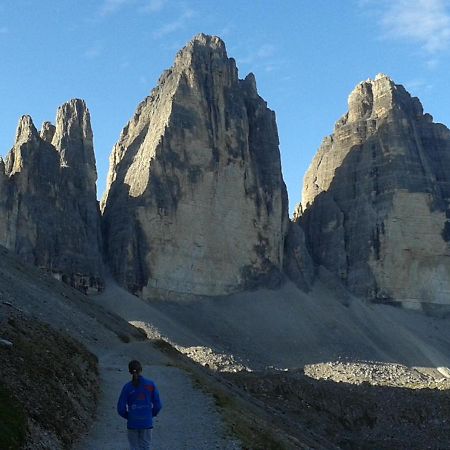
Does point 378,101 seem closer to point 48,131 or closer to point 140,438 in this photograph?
point 48,131

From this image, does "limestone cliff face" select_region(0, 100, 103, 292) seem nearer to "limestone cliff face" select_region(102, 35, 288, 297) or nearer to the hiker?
"limestone cliff face" select_region(102, 35, 288, 297)

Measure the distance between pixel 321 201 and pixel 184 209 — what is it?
32.9 m

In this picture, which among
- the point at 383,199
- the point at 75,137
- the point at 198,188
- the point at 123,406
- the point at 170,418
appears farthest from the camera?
the point at 383,199

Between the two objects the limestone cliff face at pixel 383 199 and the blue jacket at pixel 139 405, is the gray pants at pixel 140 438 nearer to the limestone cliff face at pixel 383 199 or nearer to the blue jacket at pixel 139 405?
the blue jacket at pixel 139 405

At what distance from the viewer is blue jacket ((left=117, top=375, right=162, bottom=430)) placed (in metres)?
16.9

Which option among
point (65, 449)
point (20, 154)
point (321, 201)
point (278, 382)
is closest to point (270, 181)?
point (321, 201)

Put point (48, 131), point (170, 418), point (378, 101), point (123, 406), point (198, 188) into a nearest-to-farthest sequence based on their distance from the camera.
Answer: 1. point (123, 406)
2. point (170, 418)
3. point (198, 188)
4. point (48, 131)
5. point (378, 101)

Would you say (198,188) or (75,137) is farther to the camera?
(75,137)

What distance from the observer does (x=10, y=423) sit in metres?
17.2

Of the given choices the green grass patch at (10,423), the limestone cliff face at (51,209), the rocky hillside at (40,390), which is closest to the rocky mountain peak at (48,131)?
the limestone cliff face at (51,209)

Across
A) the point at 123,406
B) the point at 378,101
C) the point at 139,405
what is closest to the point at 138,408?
the point at 139,405

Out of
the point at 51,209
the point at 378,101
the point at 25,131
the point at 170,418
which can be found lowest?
the point at 170,418

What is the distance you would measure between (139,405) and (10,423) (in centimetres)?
274

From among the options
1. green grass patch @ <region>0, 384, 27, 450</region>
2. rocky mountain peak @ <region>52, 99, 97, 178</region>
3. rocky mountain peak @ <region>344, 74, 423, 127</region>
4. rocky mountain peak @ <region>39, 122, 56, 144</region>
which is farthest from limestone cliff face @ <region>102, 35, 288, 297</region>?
green grass patch @ <region>0, 384, 27, 450</region>
